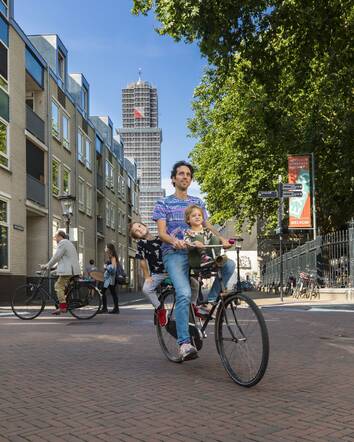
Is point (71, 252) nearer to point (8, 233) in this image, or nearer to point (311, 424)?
point (311, 424)

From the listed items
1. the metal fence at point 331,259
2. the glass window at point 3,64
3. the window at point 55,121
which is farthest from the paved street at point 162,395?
the window at point 55,121

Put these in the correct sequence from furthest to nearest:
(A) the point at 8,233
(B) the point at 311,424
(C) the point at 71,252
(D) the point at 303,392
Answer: (A) the point at 8,233
(C) the point at 71,252
(D) the point at 303,392
(B) the point at 311,424

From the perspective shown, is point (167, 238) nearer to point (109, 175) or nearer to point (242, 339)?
point (242, 339)

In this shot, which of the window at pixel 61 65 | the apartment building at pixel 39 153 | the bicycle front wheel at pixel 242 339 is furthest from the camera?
the window at pixel 61 65

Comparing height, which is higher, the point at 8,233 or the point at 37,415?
the point at 8,233

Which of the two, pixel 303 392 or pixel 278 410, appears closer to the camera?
pixel 278 410

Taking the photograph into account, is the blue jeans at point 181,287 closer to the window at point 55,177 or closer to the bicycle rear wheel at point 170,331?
the bicycle rear wheel at point 170,331

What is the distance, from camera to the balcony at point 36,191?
24516 millimetres

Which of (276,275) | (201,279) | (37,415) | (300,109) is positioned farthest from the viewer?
(276,275)

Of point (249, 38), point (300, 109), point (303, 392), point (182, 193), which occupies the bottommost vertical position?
point (303, 392)

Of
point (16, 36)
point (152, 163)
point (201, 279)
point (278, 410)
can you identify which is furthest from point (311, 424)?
point (152, 163)

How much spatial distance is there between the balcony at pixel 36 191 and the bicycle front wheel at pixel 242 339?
20.4 meters

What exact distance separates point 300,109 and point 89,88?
17.5m

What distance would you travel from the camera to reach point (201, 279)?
558 cm
